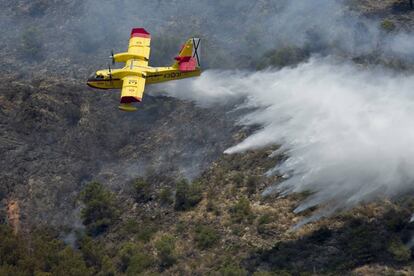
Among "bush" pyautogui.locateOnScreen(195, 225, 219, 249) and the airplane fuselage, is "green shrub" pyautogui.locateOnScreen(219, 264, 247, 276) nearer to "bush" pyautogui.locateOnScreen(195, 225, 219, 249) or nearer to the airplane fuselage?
"bush" pyautogui.locateOnScreen(195, 225, 219, 249)

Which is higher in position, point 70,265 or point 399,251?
point 399,251

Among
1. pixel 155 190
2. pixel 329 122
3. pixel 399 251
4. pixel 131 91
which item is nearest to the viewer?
pixel 399 251

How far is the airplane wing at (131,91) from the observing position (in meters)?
34.8

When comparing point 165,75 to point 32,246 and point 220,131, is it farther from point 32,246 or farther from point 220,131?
point 32,246

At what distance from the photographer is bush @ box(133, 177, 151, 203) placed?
3252cm

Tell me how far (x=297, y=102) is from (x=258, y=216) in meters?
10.4

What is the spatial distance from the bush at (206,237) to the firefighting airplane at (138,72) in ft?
35.6

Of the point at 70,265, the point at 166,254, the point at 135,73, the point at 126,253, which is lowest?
the point at 70,265

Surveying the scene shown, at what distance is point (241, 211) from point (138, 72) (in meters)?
13.5

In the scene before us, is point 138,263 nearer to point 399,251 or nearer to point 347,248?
point 347,248

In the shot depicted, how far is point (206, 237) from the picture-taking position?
27.6 metres

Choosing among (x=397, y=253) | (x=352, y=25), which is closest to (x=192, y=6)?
(x=352, y=25)

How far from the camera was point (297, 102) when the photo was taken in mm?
35469

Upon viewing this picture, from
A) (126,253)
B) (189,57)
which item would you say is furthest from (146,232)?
(189,57)
